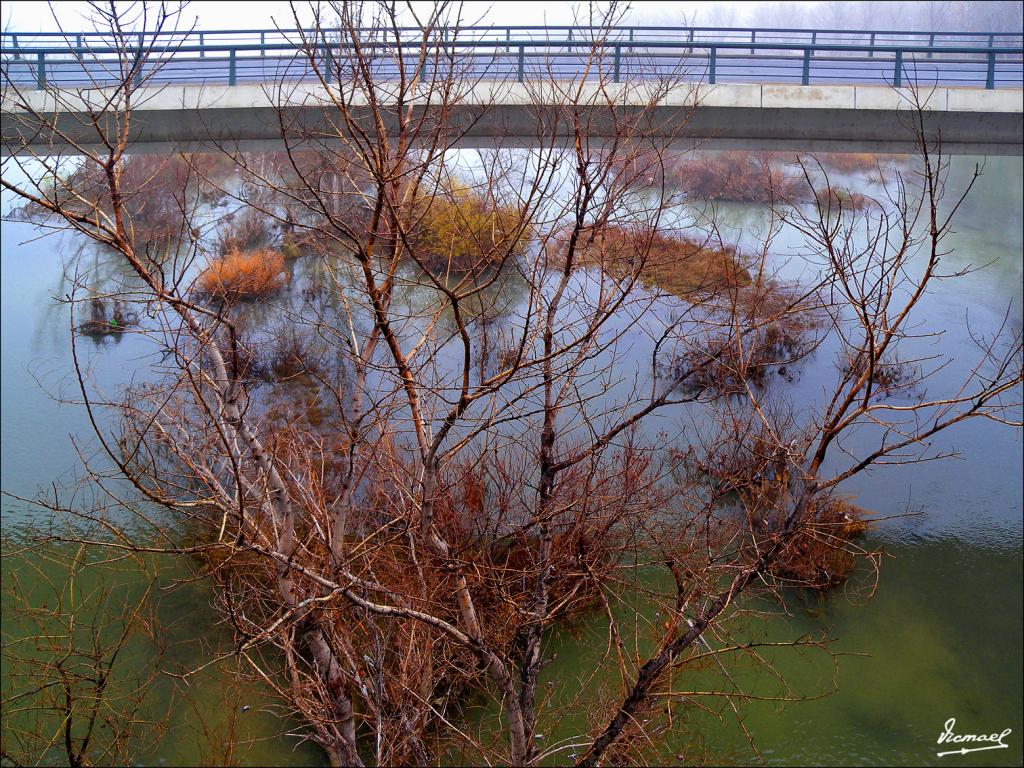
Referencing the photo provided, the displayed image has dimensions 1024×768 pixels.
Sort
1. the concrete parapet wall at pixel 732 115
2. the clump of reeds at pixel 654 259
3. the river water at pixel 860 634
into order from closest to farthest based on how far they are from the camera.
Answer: the clump of reeds at pixel 654 259 < the river water at pixel 860 634 < the concrete parapet wall at pixel 732 115

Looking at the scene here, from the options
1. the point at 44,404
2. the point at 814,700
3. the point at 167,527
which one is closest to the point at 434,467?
the point at 814,700

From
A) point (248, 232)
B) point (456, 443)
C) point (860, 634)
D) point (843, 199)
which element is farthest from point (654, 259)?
point (843, 199)

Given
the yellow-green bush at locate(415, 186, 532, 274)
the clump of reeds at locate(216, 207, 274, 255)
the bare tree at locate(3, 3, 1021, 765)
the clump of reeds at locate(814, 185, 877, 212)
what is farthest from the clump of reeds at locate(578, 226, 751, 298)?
the clump of reeds at locate(216, 207, 274, 255)

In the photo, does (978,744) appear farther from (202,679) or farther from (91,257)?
(91,257)

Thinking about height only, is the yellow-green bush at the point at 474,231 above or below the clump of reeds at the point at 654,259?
above

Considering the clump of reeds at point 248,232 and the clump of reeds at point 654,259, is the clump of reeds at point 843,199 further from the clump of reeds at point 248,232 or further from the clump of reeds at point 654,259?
the clump of reeds at point 248,232
